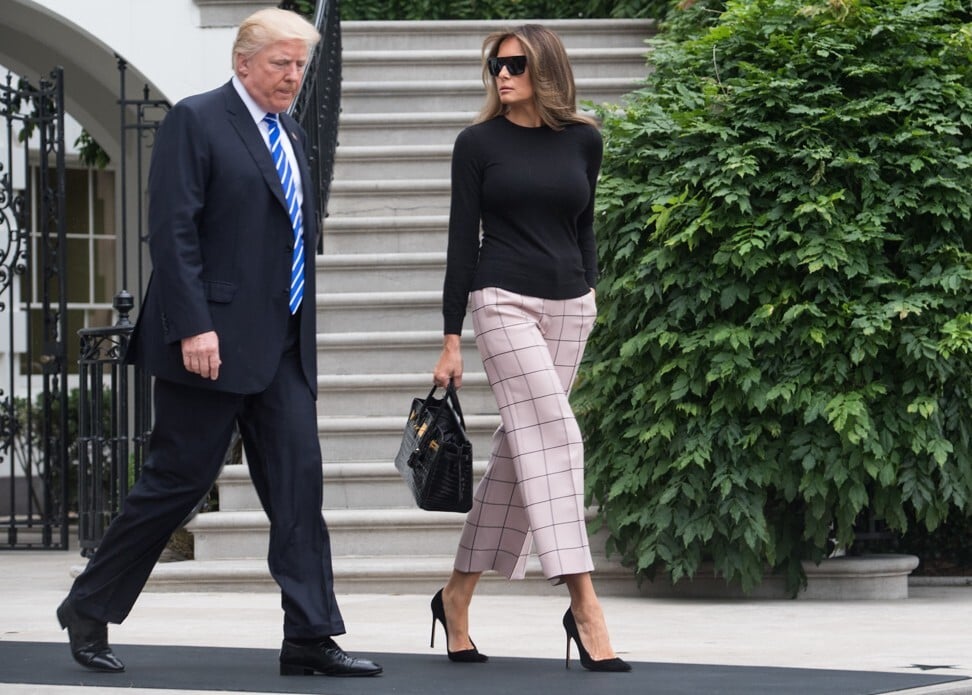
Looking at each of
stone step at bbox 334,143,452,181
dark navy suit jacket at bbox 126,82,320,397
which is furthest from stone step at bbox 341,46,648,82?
dark navy suit jacket at bbox 126,82,320,397

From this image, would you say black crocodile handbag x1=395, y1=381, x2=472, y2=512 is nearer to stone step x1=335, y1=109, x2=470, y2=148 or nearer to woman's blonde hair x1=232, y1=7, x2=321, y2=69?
woman's blonde hair x1=232, y1=7, x2=321, y2=69

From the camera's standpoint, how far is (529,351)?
4418 millimetres

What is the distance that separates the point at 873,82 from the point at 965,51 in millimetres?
384

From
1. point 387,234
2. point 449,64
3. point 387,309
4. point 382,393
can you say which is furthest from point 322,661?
point 449,64

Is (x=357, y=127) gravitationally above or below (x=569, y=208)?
above

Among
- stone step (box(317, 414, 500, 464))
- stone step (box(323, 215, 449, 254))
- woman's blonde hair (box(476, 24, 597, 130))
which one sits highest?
woman's blonde hair (box(476, 24, 597, 130))

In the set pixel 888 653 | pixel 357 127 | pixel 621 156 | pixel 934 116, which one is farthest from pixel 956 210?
pixel 357 127

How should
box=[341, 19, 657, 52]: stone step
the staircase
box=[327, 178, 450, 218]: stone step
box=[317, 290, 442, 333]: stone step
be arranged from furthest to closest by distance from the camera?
box=[341, 19, 657, 52]: stone step → box=[327, 178, 450, 218]: stone step → box=[317, 290, 442, 333]: stone step → the staircase

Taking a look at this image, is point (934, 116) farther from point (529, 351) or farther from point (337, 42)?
point (337, 42)

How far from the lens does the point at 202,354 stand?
13.3ft

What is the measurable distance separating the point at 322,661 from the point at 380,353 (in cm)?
350

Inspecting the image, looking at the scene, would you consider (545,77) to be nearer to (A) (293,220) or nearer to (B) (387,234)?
(A) (293,220)

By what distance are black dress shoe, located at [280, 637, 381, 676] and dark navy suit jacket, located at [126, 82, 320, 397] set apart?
0.71 m

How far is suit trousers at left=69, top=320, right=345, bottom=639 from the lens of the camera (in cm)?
422
